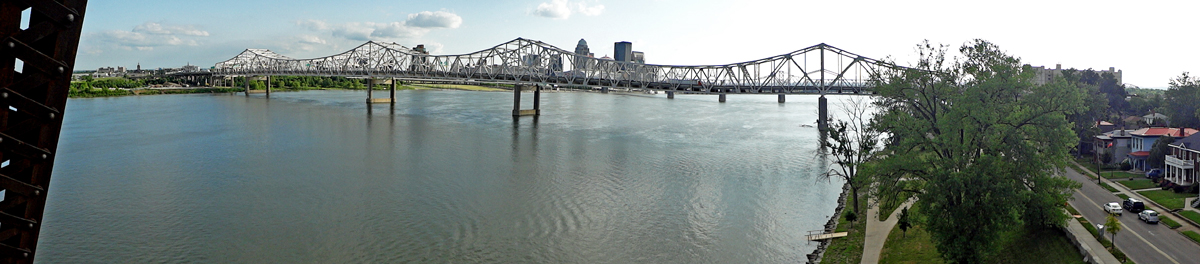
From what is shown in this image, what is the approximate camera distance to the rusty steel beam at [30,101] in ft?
10.5

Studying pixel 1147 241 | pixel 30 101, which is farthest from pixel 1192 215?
pixel 30 101

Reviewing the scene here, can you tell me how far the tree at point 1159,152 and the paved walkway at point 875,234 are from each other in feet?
64.2

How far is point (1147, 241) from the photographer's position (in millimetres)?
20422

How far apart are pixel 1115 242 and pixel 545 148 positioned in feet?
107

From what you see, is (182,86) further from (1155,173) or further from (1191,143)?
(1191,143)

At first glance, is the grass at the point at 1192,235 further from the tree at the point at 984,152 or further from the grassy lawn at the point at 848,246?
the grassy lawn at the point at 848,246

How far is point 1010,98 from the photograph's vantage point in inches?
769

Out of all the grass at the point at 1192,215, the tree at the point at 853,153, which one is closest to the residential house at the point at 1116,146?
the tree at the point at 853,153

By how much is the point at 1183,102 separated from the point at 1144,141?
18542mm

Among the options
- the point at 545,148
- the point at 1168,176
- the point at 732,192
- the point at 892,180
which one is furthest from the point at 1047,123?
the point at 545,148

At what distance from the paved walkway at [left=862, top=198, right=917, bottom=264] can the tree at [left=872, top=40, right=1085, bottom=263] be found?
6.52ft

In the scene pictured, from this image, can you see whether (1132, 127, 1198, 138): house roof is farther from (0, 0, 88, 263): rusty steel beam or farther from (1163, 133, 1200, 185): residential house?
(0, 0, 88, 263): rusty steel beam

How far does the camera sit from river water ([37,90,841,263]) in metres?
20.6

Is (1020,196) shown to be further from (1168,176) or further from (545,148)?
(545,148)
